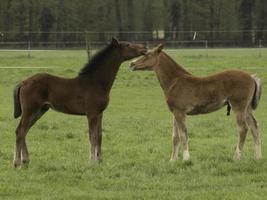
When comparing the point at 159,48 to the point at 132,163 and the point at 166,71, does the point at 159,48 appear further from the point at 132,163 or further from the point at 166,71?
the point at 132,163

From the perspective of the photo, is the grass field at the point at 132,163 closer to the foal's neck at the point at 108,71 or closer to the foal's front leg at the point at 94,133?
the foal's front leg at the point at 94,133

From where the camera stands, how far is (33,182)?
10.1m

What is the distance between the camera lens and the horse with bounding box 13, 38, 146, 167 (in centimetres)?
1166

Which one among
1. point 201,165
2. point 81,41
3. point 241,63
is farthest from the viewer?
point 81,41

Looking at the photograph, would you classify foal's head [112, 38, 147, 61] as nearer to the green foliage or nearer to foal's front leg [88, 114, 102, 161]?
foal's front leg [88, 114, 102, 161]

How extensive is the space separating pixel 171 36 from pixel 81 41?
12.9 metres

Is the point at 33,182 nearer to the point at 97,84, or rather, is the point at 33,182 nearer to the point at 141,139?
the point at 97,84

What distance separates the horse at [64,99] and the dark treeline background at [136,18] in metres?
64.1

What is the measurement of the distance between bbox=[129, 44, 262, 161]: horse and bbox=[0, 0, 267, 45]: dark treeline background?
63.8m

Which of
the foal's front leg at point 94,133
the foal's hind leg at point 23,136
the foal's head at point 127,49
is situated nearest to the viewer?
the foal's hind leg at point 23,136

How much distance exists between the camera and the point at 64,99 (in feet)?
38.6

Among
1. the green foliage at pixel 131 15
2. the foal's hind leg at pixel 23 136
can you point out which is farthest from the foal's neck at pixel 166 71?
the green foliage at pixel 131 15

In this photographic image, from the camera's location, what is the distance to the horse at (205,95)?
12.1 metres

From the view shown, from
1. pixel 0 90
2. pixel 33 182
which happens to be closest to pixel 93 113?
pixel 33 182
